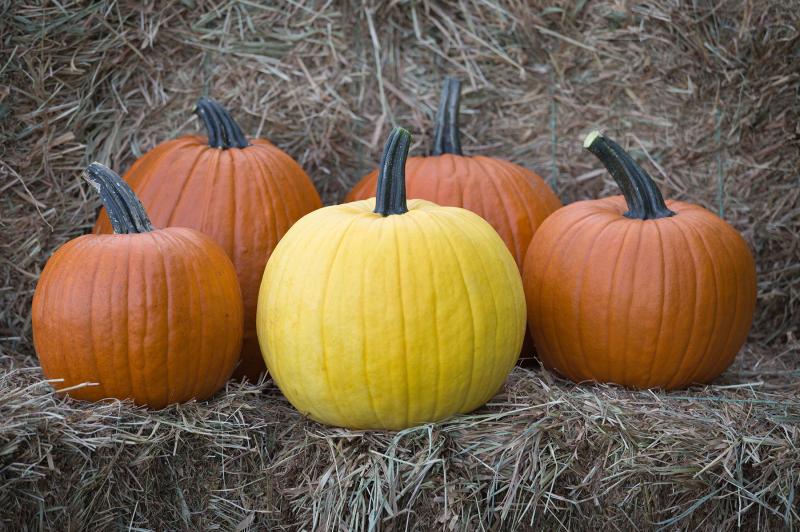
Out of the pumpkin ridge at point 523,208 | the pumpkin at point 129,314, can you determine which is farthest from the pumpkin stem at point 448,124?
the pumpkin at point 129,314

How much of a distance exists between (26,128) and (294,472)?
179 cm

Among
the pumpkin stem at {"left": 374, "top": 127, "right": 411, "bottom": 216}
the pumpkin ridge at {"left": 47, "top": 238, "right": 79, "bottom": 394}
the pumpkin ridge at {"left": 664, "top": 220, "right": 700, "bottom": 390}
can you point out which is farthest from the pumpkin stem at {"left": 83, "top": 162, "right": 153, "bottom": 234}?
the pumpkin ridge at {"left": 664, "top": 220, "right": 700, "bottom": 390}

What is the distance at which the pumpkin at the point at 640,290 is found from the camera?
2.57 meters

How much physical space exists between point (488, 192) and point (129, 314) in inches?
53.4

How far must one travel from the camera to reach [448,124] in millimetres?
3307

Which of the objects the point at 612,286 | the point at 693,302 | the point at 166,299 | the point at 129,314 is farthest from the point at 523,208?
the point at 129,314

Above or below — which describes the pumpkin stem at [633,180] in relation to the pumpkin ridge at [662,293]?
above

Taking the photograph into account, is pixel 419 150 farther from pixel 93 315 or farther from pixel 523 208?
pixel 93 315

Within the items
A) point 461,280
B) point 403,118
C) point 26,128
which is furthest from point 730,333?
point 26,128

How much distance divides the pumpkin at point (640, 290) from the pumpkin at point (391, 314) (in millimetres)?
366

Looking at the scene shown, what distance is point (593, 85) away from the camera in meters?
3.48

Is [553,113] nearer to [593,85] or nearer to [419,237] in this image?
[593,85]

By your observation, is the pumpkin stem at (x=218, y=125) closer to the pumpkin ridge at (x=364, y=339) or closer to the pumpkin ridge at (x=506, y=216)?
the pumpkin ridge at (x=506, y=216)

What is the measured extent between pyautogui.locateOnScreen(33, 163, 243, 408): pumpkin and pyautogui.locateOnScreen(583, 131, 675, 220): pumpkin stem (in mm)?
1281
